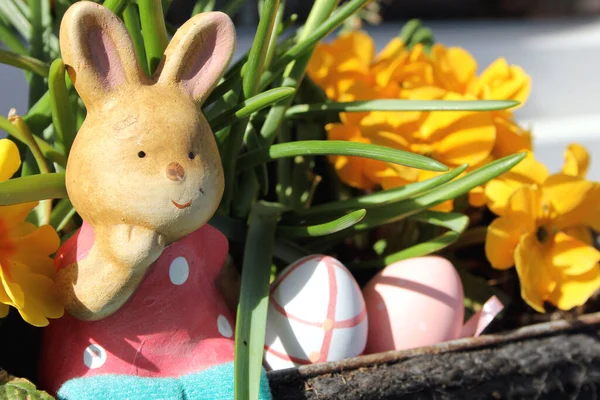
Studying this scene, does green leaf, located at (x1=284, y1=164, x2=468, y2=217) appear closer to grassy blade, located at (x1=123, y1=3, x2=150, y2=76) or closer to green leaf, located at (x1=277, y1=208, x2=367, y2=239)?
green leaf, located at (x1=277, y1=208, x2=367, y2=239)

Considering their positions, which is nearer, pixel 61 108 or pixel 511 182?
pixel 61 108

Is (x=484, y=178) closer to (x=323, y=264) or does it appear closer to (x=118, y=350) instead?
(x=323, y=264)

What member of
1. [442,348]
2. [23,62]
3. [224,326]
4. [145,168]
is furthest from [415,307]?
[23,62]

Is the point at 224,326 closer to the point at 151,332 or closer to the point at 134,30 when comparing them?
the point at 151,332

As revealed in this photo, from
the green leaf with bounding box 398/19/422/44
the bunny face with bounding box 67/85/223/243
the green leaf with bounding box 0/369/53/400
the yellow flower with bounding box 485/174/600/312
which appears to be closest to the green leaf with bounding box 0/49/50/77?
the bunny face with bounding box 67/85/223/243

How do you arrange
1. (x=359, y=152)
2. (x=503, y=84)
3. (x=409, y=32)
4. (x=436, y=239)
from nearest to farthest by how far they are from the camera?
1. (x=359, y=152)
2. (x=436, y=239)
3. (x=503, y=84)
4. (x=409, y=32)

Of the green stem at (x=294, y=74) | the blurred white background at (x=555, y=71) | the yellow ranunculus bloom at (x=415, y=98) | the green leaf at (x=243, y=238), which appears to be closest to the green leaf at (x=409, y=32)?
the yellow ranunculus bloom at (x=415, y=98)
